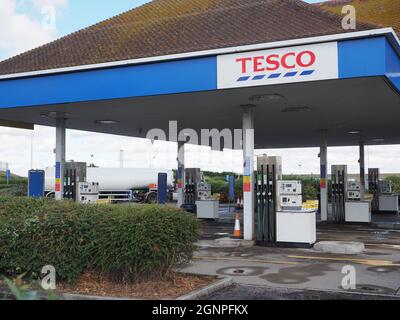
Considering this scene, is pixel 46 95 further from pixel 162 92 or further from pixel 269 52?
pixel 269 52

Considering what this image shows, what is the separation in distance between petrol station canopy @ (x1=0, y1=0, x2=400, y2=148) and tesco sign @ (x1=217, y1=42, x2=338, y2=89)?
0.02m

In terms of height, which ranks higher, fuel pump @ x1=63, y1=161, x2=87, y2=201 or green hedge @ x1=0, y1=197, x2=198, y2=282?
fuel pump @ x1=63, y1=161, x2=87, y2=201

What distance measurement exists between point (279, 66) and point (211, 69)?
6.02ft

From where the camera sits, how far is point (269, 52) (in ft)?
39.0

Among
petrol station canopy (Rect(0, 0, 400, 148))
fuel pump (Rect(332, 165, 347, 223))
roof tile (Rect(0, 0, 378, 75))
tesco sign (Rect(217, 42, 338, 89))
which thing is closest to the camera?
tesco sign (Rect(217, 42, 338, 89))

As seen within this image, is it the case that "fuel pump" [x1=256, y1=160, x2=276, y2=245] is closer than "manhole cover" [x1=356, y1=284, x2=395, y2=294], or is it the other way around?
"manhole cover" [x1=356, y1=284, x2=395, y2=294]

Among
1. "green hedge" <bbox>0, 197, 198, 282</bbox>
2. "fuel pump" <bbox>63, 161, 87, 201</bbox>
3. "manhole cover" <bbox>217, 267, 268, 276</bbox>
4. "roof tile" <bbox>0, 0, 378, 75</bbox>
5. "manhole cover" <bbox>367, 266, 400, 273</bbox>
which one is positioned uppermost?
"roof tile" <bbox>0, 0, 378, 75</bbox>

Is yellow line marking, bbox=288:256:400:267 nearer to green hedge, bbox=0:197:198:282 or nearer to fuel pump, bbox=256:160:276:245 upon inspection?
fuel pump, bbox=256:160:276:245

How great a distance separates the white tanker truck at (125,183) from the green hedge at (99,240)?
106 ft

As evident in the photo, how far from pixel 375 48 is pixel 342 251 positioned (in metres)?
5.38

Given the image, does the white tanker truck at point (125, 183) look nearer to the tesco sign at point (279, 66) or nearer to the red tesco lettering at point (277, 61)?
the tesco sign at point (279, 66)

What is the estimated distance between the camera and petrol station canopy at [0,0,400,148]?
11.4m

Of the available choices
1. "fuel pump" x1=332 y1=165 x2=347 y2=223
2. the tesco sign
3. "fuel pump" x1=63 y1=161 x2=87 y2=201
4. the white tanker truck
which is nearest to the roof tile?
the tesco sign
